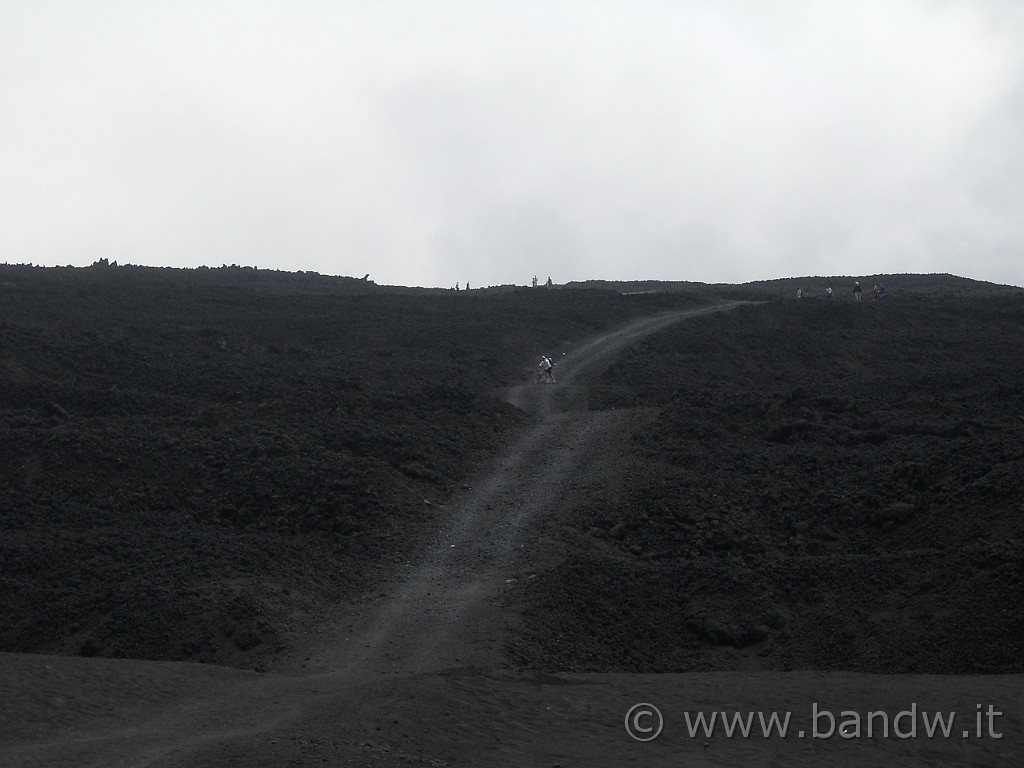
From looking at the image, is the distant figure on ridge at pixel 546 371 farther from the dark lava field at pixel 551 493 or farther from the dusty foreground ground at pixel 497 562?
the dusty foreground ground at pixel 497 562

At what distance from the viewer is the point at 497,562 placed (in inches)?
636

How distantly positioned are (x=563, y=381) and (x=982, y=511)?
16.9 m

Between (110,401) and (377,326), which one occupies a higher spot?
(377,326)

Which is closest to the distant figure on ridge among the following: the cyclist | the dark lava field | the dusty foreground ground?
the cyclist

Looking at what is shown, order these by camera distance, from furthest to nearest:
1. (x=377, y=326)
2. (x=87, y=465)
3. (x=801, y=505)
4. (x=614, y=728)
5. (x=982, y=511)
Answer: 1. (x=377, y=326)
2. (x=87, y=465)
3. (x=801, y=505)
4. (x=982, y=511)
5. (x=614, y=728)

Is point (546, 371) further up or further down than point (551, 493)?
further up

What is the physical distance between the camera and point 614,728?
10047mm

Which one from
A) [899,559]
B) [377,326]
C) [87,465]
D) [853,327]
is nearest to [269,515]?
[87,465]

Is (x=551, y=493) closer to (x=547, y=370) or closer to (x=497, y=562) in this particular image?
(x=497, y=562)

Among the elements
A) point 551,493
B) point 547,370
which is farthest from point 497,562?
point 547,370

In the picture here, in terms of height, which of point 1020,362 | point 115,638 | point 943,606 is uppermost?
point 1020,362

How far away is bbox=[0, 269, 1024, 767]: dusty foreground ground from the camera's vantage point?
33.0 feet

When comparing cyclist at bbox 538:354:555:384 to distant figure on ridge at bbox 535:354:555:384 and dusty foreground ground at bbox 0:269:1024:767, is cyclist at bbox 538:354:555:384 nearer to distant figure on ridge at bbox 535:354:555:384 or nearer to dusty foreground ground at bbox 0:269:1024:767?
distant figure on ridge at bbox 535:354:555:384

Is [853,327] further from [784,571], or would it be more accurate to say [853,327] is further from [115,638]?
[115,638]
